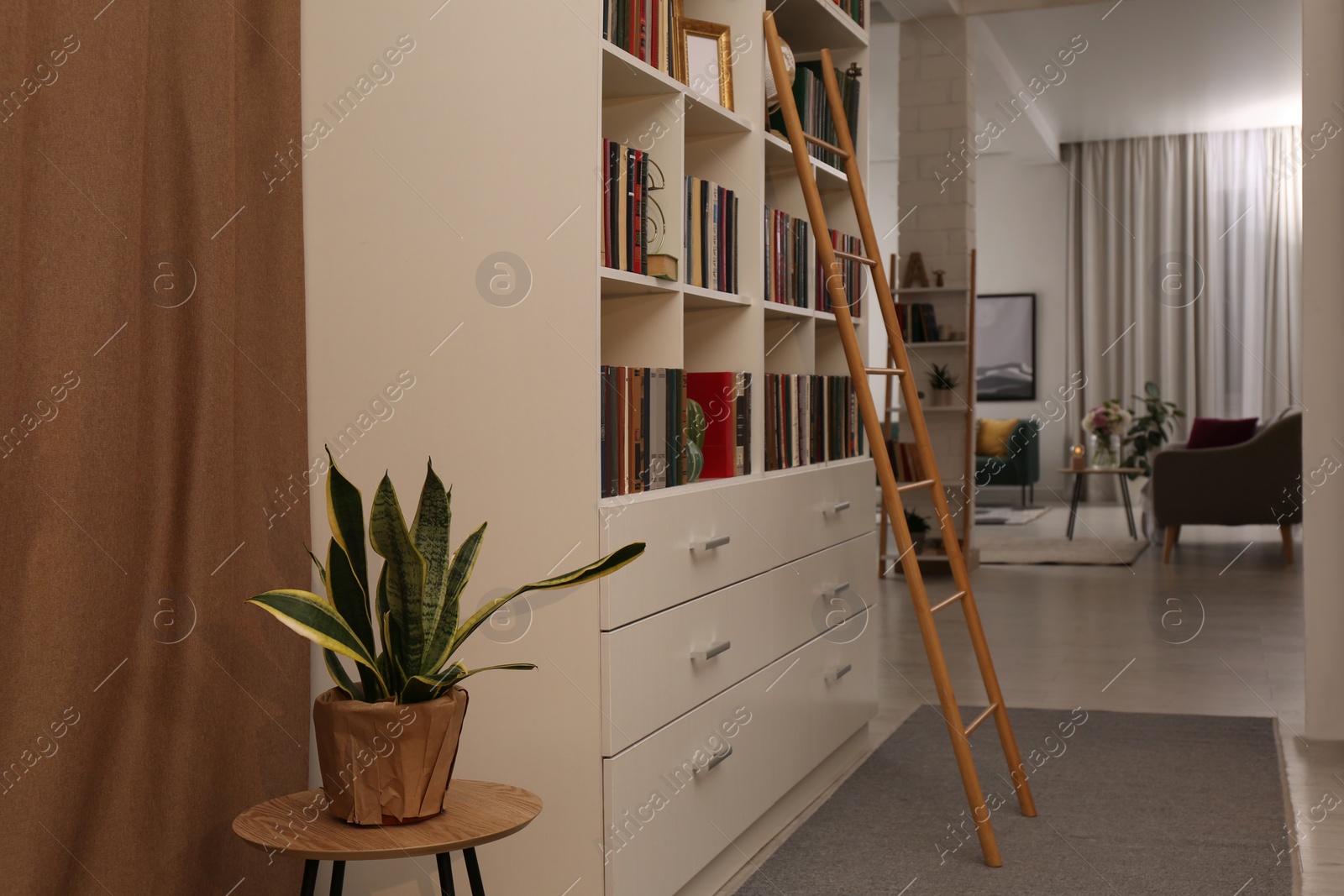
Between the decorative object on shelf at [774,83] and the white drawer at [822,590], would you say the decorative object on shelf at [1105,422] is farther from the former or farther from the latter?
the decorative object on shelf at [774,83]

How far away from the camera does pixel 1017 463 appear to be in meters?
10.2

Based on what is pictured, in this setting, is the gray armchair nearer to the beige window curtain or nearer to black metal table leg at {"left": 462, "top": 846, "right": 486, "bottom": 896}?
the beige window curtain

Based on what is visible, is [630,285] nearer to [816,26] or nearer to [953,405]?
[816,26]

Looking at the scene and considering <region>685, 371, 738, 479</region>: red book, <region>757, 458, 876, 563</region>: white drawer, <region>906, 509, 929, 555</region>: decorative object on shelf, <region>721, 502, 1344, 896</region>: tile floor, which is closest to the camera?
<region>685, 371, 738, 479</region>: red book

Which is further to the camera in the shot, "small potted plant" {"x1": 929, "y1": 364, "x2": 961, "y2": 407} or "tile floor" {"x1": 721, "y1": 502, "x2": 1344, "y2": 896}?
"small potted plant" {"x1": 929, "y1": 364, "x2": 961, "y2": 407}

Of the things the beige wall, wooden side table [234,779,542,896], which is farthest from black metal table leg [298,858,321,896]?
the beige wall

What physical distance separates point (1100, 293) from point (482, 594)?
31.8 ft

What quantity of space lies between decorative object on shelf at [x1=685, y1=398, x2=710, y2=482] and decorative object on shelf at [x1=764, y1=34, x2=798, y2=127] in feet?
2.34

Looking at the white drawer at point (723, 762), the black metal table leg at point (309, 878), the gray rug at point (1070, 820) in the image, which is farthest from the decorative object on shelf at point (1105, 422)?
the black metal table leg at point (309, 878)

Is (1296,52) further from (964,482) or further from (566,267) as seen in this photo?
(566,267)

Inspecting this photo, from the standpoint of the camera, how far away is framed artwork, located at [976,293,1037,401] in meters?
10.8

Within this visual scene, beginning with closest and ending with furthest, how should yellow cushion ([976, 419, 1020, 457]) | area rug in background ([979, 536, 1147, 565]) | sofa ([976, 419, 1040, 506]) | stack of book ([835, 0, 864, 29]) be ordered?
stack of book ([835, 0, 864, 29]) < area rug in background ([979, 536, 1147, 565]) < sofa ([976, 419, 1040, 506]) < yellow cushion ([976, 419, 1020, 457])

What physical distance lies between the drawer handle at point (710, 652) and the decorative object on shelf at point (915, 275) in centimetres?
462

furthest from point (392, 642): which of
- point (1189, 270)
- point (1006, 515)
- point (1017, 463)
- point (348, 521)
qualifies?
point (1189, 270)
